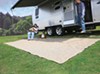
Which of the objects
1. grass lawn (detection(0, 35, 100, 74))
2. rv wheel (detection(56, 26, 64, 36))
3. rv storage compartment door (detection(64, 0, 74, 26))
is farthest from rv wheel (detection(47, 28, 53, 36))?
grass lawn (detection(0, 35, 100, 74))

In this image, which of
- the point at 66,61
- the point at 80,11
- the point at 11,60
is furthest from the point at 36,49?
the point at 80,11

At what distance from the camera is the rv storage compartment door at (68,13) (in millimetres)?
15527

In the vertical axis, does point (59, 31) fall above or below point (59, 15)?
below

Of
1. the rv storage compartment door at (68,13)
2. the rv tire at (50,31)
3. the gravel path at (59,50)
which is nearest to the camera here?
the gravel path at (59,50)

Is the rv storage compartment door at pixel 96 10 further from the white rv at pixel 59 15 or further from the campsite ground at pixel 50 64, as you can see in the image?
the campsite ground at pixel 50 64

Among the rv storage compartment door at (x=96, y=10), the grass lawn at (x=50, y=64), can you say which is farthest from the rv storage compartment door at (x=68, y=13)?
the grass lawn at (x=50, y=64)

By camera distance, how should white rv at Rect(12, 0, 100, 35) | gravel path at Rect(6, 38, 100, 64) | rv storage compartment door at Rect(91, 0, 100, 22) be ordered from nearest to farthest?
gravel path at Rect(6, 38, 100, 64) < rv storage compartment door at Rect(91, 0, 100, 22) < white rv at Rect(12, 0, 100, 35)

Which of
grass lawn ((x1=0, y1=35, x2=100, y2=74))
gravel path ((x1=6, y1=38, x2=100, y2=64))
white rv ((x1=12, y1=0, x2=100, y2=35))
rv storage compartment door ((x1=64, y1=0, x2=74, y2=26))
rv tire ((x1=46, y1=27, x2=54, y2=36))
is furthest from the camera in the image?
rv tire ((x1=46, y1=27, x2=54, y2=36))

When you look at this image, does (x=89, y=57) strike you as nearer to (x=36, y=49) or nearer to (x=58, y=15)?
(x=36, y=49)

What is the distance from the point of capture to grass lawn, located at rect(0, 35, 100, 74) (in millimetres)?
8930

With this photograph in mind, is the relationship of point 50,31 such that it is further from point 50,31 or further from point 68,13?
point 68,13

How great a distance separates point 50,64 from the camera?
976cm

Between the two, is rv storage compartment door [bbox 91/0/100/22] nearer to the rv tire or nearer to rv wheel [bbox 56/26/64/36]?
rv wheel [bbox 56/26/64/36]

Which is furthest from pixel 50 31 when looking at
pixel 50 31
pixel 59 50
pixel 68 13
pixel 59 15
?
pixel 59 50
